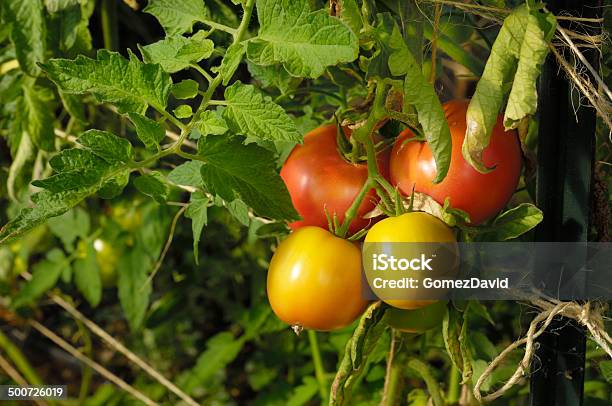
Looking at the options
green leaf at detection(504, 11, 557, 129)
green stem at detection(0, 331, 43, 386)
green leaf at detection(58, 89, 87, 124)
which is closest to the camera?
green leaf at detection(504, 11, 557, 129)

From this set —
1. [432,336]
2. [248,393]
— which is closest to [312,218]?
[432,336]

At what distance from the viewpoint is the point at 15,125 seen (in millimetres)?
756

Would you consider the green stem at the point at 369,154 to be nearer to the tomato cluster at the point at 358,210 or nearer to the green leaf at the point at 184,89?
the tomato cluster at the point at 358,210

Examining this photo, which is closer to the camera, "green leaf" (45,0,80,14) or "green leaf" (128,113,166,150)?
"green leaf" (128,113,166,150)

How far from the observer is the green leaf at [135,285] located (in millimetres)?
880

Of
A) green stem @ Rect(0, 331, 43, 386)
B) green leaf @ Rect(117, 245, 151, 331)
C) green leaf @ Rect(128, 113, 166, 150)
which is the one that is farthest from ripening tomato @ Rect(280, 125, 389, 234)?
green stem @ Rect(0, 331, 43, 386)

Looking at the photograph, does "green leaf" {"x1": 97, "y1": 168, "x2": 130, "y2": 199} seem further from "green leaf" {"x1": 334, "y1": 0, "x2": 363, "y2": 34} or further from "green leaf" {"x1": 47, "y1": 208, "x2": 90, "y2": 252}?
"green leaf" {"x1": 47, "y1": 208, "x2": 90, "y2": 252}

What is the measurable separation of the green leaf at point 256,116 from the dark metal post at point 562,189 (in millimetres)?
168

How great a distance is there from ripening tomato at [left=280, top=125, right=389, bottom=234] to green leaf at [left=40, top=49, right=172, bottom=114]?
112 millimetres

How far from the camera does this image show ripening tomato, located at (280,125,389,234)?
0.52 m

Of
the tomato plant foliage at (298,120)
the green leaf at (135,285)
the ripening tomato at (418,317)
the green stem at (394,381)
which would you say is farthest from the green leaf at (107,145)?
the green leaf at (135,285)

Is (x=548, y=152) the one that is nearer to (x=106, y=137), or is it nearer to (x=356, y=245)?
(x=356, y=245)

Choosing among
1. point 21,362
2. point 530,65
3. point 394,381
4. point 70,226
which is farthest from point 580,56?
point 21,362

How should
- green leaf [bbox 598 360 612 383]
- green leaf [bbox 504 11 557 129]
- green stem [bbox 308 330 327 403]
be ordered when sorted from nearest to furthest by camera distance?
green leaf [bbox 504 11 557 129]
green leaf [bbox 598 360 612 383]
green stem [bbox 308 330 327 403]
